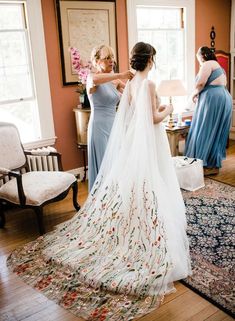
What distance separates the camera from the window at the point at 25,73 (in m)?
3.71

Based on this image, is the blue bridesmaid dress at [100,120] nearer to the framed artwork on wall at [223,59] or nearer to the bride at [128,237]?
the bride at [128,237]

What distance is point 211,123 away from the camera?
4.30m

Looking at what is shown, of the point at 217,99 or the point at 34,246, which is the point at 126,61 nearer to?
the point at 217,99

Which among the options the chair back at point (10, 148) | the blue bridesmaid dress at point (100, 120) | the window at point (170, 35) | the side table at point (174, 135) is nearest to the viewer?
the blue bridesmaid dress at point (100, 120)

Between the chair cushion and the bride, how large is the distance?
0.42 metres

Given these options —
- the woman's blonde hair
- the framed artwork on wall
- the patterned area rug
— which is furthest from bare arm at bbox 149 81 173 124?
the framed artwork on wall

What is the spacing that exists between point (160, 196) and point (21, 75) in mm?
2292

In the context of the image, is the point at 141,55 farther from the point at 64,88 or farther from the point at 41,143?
the point at 41,143

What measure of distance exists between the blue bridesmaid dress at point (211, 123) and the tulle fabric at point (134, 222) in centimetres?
180

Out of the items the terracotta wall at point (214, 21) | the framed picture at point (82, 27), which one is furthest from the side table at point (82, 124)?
the terracotta wall at point (214, 21)

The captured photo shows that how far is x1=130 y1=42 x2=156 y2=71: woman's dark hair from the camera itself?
8.06 feet

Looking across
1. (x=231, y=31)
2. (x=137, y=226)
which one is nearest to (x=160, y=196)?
(x=137, y=226)

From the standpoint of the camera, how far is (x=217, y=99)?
4.23 m

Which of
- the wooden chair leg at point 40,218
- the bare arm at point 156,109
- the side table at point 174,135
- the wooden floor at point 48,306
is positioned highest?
the bare arm at point 156,109
